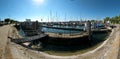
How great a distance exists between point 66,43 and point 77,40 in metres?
3.61

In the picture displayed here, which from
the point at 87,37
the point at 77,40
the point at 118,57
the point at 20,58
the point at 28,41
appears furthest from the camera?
the point at 87,37

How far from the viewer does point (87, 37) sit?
46938mm

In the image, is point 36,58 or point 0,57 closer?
point 0,57

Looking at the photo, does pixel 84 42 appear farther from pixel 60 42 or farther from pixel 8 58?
pixel 8 58


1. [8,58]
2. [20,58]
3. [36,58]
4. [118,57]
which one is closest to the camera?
[118,57]

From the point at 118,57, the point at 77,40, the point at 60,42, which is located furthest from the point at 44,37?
the point at 118,57

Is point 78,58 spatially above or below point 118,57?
below

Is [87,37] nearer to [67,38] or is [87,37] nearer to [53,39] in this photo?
[67,38]

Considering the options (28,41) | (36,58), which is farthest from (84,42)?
(36,58)

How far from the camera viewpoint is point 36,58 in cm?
2247

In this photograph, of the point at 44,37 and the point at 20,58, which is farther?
the point at 44,37

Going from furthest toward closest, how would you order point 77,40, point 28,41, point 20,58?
point 77,40, point 28,41, point 20,58

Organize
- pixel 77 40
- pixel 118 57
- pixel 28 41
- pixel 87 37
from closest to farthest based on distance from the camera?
pixel 118 57, pixel 28 41, pixel 77 40, pixel 87 37

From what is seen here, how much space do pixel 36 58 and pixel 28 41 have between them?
62.4ft
